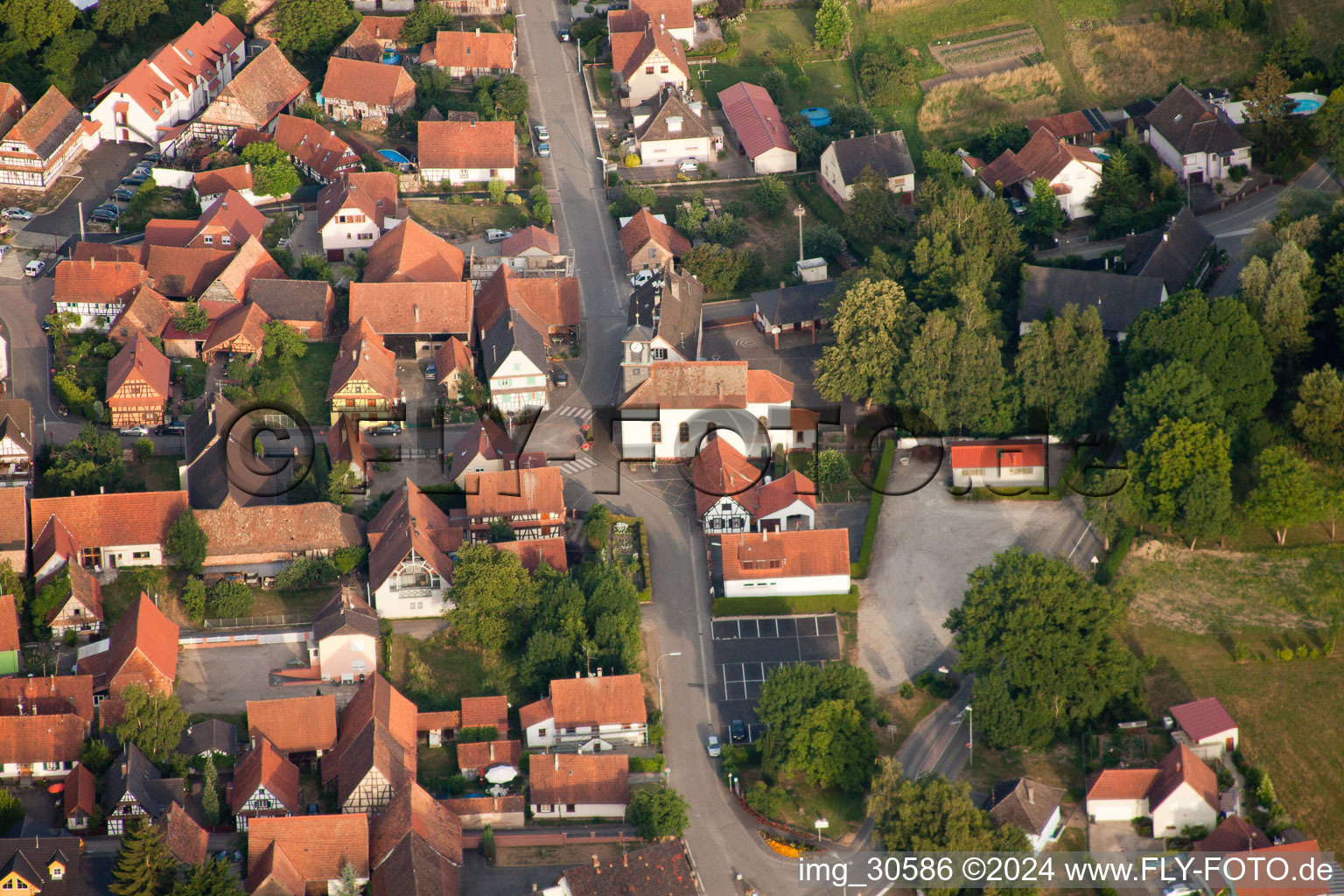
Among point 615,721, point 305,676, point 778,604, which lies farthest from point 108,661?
point 778,604

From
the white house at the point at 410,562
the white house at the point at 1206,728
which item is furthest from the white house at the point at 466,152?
the white house at the point at 1206,728

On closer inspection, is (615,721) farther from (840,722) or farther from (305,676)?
(305,676)

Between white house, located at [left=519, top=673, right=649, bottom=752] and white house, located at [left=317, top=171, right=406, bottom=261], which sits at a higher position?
white house, located at [left=317, top=171, right=406, bottom=261]

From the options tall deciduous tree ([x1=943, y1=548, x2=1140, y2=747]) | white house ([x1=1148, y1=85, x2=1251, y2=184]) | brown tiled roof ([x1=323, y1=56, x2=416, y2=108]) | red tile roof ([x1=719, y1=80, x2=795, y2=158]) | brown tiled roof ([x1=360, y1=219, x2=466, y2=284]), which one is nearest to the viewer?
tall deciduous tree ([x1=943, y1=548, x2=1140, y2=747])

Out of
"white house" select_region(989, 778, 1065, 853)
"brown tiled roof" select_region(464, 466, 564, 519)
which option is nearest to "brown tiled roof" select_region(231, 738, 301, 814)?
"brown tiled roof" select_region(464, 466, 564, 519)

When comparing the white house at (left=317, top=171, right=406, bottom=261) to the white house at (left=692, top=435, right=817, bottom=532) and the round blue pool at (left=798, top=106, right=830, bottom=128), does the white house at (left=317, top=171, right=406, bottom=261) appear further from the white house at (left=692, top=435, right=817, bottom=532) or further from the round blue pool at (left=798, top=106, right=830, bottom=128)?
the white house at (left=692, top=435, right=817, bottom=532)

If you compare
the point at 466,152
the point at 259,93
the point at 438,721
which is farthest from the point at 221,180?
the point at 438,721

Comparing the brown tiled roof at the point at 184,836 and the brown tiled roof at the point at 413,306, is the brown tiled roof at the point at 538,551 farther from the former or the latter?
the brown tiled roof at the point at 184,836
